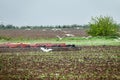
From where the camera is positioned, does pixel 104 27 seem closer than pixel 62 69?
No

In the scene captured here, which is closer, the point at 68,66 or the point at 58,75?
the point at 58,75

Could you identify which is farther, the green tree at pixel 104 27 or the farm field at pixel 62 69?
the green tree at pixel 104 27

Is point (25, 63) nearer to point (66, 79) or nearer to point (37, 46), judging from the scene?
point (66, 79)

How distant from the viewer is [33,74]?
46.3 feet

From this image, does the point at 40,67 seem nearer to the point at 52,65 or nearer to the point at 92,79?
the point at 52,65

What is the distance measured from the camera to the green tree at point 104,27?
42.3m

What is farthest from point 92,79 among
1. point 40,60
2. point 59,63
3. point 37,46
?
point 37,46

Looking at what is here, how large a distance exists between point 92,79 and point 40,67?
392 cm

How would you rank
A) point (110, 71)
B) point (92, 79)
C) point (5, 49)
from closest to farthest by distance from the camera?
point (92, 79)
point (110, 71)
point (5, 49)

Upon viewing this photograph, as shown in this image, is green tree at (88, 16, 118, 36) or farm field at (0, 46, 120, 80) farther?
green tree at (88, 16, 118, 36)

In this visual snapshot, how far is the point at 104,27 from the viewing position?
42.3 meters

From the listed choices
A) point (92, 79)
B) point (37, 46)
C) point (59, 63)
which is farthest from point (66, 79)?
point (37, 46)

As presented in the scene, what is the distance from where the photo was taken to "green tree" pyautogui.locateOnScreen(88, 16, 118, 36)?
42.3m

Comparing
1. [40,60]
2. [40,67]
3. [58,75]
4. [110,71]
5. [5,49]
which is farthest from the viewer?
[5,49]
